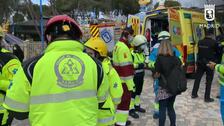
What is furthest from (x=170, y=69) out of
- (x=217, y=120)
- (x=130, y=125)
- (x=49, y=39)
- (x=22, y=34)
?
(x=22, y=34)

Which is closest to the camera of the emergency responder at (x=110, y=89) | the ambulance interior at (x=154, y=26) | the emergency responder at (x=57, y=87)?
the emergency responder at (x=57, y=87)

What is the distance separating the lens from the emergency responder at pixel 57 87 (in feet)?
9.15

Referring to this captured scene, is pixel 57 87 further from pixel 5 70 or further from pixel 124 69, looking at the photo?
pixel 124 69

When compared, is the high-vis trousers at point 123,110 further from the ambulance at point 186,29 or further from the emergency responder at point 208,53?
the ambulance at point 186,29

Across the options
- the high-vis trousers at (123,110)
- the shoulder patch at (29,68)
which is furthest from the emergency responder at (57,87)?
the high-vis trousers at (123,110)

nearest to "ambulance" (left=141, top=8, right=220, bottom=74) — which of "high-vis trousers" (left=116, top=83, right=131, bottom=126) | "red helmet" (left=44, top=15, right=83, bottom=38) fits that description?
"high-vis trousers" (left=116, top=83, right=131, bottom=126)

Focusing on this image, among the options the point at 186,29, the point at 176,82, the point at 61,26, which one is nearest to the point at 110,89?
the point at 61,26

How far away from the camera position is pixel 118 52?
7262 millimetres

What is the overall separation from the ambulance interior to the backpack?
27.3 feet

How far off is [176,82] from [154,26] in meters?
8.98

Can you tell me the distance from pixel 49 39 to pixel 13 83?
1.27 ft

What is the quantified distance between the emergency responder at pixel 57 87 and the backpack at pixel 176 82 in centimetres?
356

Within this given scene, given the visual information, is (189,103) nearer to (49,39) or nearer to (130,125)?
(130,125)

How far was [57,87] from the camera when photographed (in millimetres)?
2793
